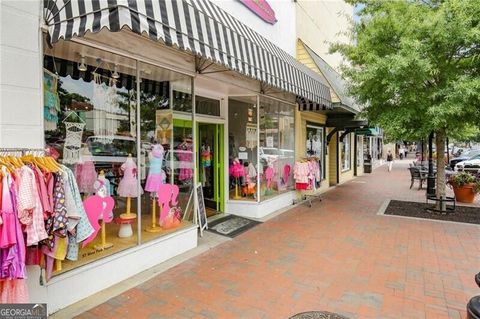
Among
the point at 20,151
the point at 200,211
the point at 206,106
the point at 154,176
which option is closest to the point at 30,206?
the point at 20,151

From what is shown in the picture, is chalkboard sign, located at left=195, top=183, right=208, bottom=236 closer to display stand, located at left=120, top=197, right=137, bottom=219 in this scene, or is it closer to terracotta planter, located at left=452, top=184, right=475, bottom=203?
display stand, located at left=120, top=197, right=137, bottom=219

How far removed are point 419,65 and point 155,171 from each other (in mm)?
5867

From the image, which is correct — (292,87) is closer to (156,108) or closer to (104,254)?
(156,108)

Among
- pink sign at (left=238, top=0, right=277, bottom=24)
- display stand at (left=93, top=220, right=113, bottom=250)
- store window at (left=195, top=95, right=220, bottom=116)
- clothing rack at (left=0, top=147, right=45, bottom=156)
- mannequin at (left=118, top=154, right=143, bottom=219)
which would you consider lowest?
display stand at (left=93, top=220, right=113, bottom=250)

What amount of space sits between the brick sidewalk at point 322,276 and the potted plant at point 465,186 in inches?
138

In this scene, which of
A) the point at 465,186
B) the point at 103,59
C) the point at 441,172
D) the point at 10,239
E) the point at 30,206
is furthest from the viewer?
the point at 465,186

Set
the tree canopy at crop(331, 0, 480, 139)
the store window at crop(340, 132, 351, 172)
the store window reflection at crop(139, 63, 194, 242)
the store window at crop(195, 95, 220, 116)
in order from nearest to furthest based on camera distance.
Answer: the store window reflection at crop(139, 63, 194, 242)
the tree canopy at crop(331, 0, 480, 139)
the store window at crop(195, 95, 220, 116)
the store window at crop(340, 132, 351, 172)

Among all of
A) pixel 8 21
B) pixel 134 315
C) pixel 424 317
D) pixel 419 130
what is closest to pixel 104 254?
pixel 134 315

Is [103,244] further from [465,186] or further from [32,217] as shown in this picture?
[465,186]

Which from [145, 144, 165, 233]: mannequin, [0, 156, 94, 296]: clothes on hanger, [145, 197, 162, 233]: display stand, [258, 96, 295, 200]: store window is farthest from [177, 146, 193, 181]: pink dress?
[0, 156, 94, 296]: clothes on hanger

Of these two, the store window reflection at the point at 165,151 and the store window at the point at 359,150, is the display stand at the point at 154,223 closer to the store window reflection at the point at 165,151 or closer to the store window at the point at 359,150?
the store window reflection at the point at 165,151

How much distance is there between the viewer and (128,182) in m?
5.15

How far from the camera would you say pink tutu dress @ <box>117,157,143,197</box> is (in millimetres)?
5141

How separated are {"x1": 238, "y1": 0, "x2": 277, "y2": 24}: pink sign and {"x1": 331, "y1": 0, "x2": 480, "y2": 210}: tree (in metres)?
2.32
